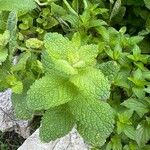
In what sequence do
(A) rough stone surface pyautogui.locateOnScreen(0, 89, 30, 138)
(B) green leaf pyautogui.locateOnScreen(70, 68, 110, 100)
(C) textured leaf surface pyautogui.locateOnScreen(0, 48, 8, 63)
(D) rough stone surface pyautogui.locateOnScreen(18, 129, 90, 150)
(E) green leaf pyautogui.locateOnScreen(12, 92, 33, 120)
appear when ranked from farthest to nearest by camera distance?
(A) rough stone surface pyautogui.locateOnScreen(0, 89, 30, 138), (D) rough stone surface pyautogui.locateOnScreen(18, 129, 90, 150), (E) green leaf pyautogui.locateOnScreen(12, 92, 33, 120), (C) textured leaf surface pyautogui.locateOnScreen(0, 48, 8, 63), (B) green leaf pyautogui.locateOnScreen(70, 68, 110, 100)

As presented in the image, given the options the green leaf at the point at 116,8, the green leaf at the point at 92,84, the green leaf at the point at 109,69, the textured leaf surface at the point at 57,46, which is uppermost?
the textured leaf surface at the point at 57,46

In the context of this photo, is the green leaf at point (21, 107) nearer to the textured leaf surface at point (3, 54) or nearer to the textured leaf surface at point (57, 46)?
the textured leaf surface at point (3, 54)

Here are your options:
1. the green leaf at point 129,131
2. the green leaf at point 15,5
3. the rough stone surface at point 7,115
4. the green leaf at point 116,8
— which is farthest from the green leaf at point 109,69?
the rough stone surface at point 7,115

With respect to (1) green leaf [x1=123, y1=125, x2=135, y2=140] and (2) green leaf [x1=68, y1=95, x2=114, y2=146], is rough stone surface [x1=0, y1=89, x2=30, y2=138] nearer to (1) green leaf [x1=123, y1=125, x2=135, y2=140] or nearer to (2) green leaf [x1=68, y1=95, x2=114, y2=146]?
(1) green leaf [x1=123, y1=125, x2=135, y2=140]

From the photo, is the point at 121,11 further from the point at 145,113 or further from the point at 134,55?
the point at 145,113

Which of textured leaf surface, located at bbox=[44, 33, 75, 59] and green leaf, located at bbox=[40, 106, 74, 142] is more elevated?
textured leaf surface, located at bbox=[44, 33, 75, 59]

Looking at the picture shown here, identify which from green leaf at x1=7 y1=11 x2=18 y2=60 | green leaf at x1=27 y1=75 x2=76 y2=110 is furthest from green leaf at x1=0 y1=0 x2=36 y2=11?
green leaf at x1=27 y1=75 x2=76 y2=110

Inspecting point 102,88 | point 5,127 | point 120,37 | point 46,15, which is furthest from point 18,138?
point 102,88
